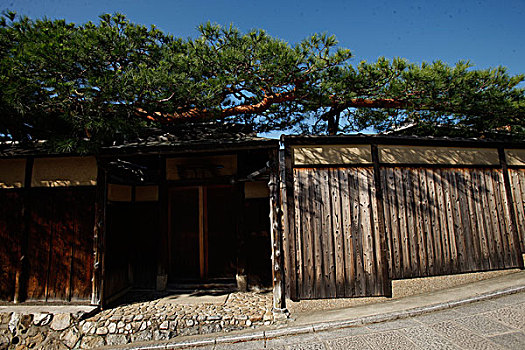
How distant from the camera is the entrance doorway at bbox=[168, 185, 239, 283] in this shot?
6965 mm

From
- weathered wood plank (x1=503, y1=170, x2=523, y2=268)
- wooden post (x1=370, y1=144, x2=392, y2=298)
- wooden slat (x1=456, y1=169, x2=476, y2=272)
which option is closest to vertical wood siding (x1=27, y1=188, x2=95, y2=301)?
wooden post (x1=370, y1=144, x2=392, y2=298)

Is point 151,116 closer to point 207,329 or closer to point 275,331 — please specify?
point 207,329

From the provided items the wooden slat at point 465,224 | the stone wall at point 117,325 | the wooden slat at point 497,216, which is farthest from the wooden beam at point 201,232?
the wooden slat at point 497,216

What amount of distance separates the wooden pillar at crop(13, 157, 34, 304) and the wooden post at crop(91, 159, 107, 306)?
1631 millimetres

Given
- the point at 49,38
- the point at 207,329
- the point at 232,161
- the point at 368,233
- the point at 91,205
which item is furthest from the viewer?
the point at 232,161

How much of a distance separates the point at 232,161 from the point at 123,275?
392cm

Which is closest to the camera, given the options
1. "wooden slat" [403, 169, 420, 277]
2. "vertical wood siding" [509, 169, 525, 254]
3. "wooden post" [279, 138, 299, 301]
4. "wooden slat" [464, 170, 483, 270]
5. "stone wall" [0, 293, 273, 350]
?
"stone wall" [0, 293, 273, 350]

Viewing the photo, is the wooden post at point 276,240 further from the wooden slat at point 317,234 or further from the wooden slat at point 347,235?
the wooden slat at point 347,235

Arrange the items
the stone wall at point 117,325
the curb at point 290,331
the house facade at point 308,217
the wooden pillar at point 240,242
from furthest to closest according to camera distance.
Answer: the wooden pillar at point 240,242 < the house facade at point 308,217 < the stone wall at point 117,325 < the curb at point 290,331

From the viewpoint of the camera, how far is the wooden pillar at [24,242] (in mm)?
5621

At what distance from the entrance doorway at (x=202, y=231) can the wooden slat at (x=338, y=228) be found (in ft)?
8.77

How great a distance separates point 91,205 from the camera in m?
5.79

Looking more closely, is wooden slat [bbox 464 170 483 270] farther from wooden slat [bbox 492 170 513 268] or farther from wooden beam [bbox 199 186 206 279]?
wooden beam [bbox 199 186 206 279]

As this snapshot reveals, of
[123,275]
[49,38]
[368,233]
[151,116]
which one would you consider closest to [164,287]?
[123,275]
